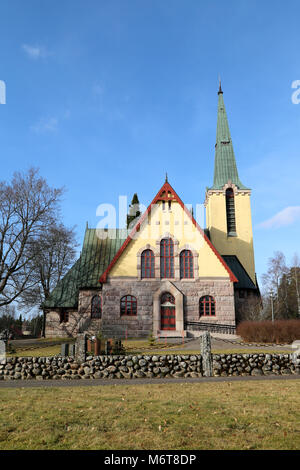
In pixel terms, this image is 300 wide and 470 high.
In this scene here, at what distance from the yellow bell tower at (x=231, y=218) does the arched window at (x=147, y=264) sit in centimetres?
1239

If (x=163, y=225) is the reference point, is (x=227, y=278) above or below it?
below

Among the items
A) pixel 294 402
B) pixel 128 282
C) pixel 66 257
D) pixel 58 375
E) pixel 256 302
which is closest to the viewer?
pixel 294 402

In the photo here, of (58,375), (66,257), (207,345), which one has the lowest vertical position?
(58,375)

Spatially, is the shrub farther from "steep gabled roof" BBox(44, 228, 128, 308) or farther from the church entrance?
"steep gabled roof" BBox(44, 228, 128, 308)

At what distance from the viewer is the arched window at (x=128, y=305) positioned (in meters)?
→ 26.4

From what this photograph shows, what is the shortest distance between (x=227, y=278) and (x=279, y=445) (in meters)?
22.3

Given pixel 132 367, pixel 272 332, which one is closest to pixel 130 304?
pixel 272 332

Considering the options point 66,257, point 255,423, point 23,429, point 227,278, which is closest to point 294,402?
point 255,423

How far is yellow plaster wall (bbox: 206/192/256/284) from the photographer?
38000 mm

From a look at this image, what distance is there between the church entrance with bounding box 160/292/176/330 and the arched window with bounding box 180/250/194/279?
204 centimetres

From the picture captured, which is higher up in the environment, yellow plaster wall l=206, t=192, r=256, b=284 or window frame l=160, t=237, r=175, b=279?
yellow plaster wall l=206, t=192, r=256, b=284

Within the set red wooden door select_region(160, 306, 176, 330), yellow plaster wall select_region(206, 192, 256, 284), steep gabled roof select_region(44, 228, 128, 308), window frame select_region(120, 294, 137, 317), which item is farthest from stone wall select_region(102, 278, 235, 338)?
yellow plaster wall select_region(206, 192, 256, 284)

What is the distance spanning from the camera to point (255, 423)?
6.36 m
